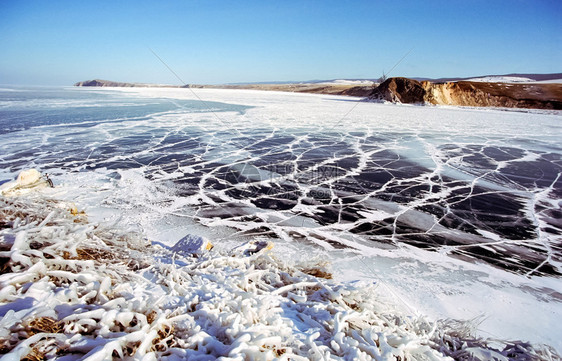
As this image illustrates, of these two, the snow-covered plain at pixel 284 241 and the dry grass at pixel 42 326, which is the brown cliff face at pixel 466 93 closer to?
the snow-covered plain at pixel 284 241

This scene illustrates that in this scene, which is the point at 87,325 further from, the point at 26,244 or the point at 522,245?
the point at 522,245

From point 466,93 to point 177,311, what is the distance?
3303cm

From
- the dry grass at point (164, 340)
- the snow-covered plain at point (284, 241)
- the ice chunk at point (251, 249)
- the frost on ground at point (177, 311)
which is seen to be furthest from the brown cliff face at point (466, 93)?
the dry grass at point (164, 340)

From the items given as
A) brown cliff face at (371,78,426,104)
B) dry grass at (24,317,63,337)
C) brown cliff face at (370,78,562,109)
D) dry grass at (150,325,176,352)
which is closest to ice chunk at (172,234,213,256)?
dry grass at (150,325,176,352)

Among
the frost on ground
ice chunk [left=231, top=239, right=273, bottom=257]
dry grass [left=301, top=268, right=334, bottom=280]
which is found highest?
the frost on ground

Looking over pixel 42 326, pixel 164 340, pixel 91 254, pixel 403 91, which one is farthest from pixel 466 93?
pixel 42 326

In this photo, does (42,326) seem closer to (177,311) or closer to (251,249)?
(177,311)

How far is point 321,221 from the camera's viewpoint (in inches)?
161

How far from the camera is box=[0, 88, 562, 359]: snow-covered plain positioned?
1.43 metres

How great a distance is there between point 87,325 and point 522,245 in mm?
4341

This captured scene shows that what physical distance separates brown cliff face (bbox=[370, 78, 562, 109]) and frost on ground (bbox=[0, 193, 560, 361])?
93.4 feet

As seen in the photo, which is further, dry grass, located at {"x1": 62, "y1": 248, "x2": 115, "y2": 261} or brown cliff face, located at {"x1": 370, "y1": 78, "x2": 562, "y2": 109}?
brown cliff face, located at {"x1": 370, "y1": 78, "x2": 562, "y2": 109}

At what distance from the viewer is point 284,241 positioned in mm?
3600

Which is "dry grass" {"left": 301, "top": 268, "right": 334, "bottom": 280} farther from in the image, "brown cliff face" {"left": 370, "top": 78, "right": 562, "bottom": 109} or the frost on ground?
"brown cliff face" {"left": 370, "top": 78, "right": 562, "bottom": 109}
